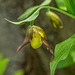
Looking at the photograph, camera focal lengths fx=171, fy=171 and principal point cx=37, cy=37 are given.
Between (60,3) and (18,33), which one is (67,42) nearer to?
(60,3)

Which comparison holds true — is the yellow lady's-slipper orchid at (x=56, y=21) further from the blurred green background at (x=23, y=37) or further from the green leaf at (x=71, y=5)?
the blurred green background at (x=23, y=37)

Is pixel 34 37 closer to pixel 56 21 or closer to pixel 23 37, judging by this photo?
pixel 56 21

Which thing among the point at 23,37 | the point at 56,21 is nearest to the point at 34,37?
the point at 56,21

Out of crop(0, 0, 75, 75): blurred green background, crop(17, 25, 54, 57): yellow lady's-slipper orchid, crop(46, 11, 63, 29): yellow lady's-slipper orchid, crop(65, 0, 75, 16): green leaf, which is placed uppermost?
crop(65, 0, 75, 16): green leaf

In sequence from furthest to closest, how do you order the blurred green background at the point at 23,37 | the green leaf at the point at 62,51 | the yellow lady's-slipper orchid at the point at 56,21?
1. the blurred green background at the point at 23,37
2. the yellow lady's-slipper orchid at the point at 56,21
3. the green leaf at the point at 62,51

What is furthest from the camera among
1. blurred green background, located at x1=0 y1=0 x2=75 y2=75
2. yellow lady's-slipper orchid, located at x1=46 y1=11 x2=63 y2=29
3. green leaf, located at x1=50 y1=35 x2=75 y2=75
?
blurred green background, located at x1=0 y1=0 x2=75 y2=75

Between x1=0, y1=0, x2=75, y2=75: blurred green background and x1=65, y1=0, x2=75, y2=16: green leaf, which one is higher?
x1=65, y1=0, x2=75, y2=16: green leaf

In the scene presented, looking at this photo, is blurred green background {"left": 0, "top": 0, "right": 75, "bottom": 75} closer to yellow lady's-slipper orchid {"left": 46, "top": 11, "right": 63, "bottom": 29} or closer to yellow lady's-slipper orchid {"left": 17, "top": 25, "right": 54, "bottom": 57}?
yellow lady's-slipper orchid {"left": 46, "top": 11, "right": 63, "bottom": 29}

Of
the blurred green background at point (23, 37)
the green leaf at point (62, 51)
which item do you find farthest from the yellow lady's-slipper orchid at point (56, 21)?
the blurred green background at point (23, 37)

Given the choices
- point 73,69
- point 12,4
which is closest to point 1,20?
point 12,4

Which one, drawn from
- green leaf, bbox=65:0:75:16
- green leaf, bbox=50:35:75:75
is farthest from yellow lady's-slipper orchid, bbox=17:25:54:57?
green leaf, bbox=65:0:75:16

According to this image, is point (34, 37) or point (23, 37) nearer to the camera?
point (34, 37)
